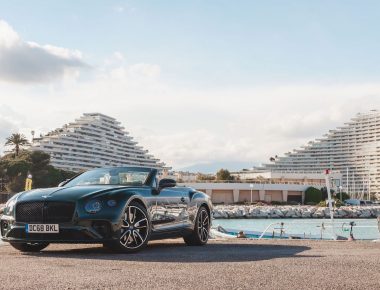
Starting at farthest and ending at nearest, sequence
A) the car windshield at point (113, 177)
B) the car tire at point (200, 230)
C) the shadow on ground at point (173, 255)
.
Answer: the car tire at point (200, 230) < the car windshield at point (113, 177) < the shadow on ground at point (173, 255)

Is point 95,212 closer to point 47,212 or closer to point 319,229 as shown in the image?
point 47,212

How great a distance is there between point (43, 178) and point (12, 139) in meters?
18.5

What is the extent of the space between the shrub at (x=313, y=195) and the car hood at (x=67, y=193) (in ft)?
500

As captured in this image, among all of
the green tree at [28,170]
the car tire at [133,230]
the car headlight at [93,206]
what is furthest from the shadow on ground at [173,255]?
the green tree at [28,170]

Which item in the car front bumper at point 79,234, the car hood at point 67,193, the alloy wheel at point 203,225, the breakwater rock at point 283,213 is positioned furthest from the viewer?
the breakwater rock at point 283,213

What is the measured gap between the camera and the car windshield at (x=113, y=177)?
10.4 meters

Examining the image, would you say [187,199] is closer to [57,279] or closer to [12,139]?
[57,279]

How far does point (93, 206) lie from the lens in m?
9.11

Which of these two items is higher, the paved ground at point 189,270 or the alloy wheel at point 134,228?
the alloy wheel at point 134,228

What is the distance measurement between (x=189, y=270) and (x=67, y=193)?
9.33 ft

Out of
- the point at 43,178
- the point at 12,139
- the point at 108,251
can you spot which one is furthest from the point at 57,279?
the point at 12,139

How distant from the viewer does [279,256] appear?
9117 millimetres

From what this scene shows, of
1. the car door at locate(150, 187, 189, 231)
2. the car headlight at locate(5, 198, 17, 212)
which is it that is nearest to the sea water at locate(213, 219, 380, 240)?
the car door at locate(150, 187, 189, 231)

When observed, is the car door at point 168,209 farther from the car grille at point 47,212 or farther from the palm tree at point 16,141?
the palm tree at point 16,141
